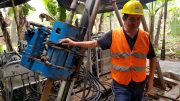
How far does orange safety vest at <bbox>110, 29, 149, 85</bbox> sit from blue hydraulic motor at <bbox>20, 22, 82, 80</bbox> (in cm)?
47

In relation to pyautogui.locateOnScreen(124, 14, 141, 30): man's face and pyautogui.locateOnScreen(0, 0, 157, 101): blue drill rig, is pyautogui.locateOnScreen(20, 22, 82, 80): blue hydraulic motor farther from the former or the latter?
pyautogui.locateOnScreen(124, 14, 141, 30): man's face

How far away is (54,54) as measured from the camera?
2762mm

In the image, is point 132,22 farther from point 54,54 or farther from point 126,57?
point 54,54

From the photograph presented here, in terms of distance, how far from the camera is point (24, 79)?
357 cm

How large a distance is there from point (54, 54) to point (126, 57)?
0.81 meters

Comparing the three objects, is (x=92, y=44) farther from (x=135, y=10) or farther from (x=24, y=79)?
(x=24, y=79)

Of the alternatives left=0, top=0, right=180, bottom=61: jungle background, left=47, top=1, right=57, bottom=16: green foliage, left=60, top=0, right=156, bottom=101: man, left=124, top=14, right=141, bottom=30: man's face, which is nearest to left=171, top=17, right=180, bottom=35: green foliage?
left=0, top=0, right=180, bottom=61: jungle background

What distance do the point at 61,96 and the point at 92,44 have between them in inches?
34.9

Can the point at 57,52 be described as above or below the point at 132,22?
below

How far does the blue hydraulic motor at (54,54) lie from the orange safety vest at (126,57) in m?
Answer: 0.47

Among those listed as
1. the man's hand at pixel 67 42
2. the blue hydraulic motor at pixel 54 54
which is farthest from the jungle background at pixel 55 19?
the man's hand at pixel 67 42

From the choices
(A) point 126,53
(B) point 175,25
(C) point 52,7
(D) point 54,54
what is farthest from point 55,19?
(B) point 175,25

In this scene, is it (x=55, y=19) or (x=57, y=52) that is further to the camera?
(x=55, y=19)

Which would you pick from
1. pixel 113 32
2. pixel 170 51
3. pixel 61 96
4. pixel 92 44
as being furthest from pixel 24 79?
pixel 170 51
